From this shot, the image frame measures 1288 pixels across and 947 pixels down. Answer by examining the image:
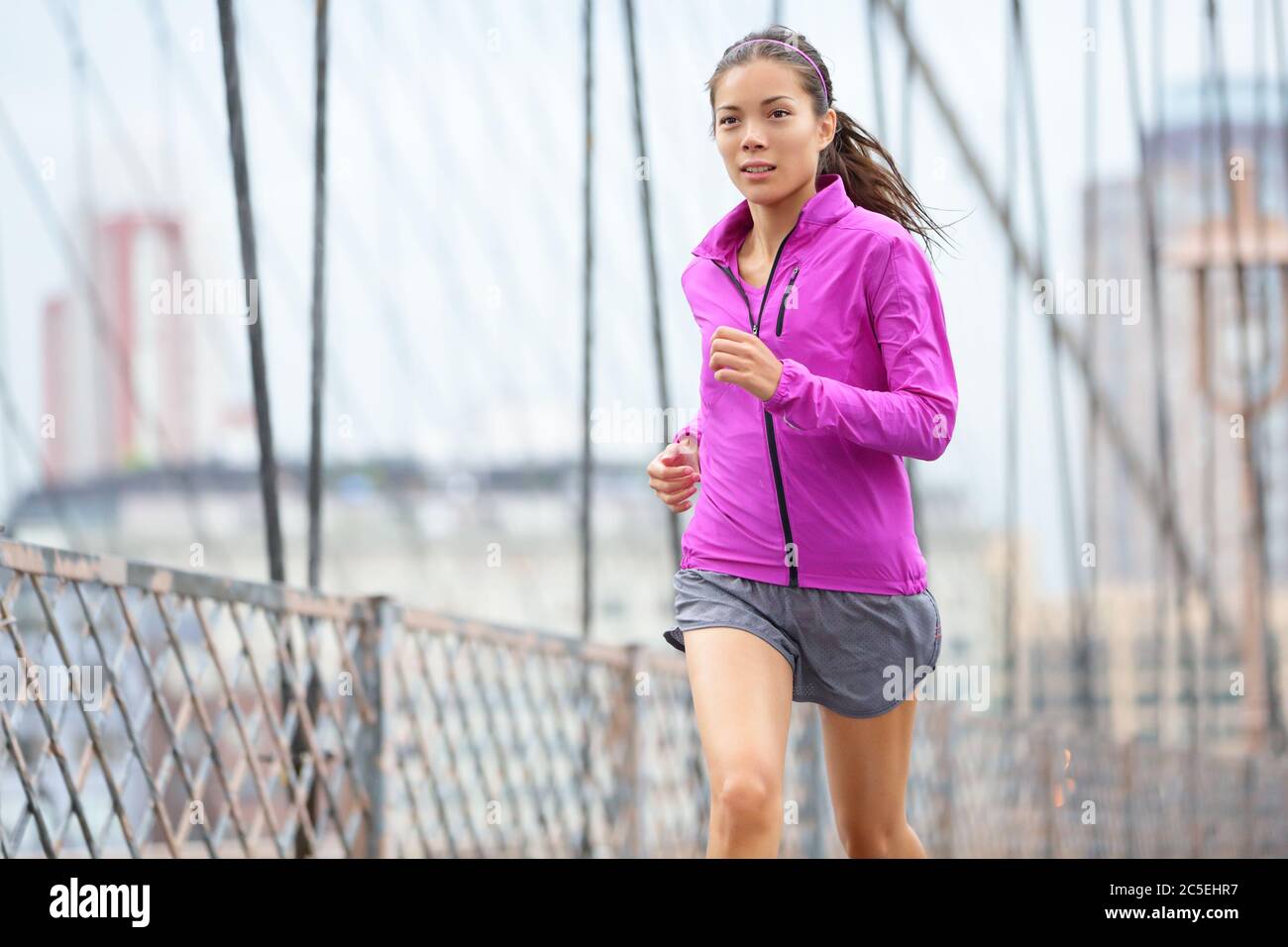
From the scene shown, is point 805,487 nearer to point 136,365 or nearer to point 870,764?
point 870,764

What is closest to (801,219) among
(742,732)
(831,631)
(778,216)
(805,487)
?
(778,216)

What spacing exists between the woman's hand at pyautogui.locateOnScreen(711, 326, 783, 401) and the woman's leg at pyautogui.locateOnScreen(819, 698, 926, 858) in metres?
0.39

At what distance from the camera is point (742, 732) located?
175cm

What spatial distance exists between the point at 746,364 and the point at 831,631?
1.02ft

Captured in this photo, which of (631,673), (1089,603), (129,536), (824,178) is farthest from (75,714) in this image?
(129,536)

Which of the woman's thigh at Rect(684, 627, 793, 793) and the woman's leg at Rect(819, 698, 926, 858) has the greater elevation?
the woman's thigh at Rect(684, 627, 793, 793)

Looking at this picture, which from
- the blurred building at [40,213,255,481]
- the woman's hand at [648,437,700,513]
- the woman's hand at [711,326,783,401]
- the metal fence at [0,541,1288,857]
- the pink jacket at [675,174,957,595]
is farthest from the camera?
the blurred building at [40,213,255,481]

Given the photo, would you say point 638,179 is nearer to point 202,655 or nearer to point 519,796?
point 519,796

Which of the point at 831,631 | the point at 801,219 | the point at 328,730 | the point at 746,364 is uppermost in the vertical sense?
the point at 801,219

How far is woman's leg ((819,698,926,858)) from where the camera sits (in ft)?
6.22

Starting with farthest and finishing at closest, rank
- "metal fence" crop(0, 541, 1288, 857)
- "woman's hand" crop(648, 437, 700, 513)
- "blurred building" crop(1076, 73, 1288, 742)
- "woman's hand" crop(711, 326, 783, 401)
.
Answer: "blurred building" crop(1076, 73, 1288, 742) → "metal fence" crop(0, 541, 1288, 857) → "woman's hand" crop(648, 437, 700, 513) → "woman's hand" crop(711, 326, 783, 401)

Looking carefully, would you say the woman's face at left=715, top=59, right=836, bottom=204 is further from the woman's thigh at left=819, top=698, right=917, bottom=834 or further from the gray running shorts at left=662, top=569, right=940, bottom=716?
the woman's thigh at left=819, top=698, right=917, bottom=834

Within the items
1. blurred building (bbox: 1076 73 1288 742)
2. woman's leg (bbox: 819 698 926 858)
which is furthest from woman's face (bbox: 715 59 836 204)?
blurred building (bbox: 1076 73 1288 742)

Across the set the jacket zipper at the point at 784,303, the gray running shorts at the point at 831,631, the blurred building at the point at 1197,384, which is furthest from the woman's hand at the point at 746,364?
the blurred building at the point at 1197,384
